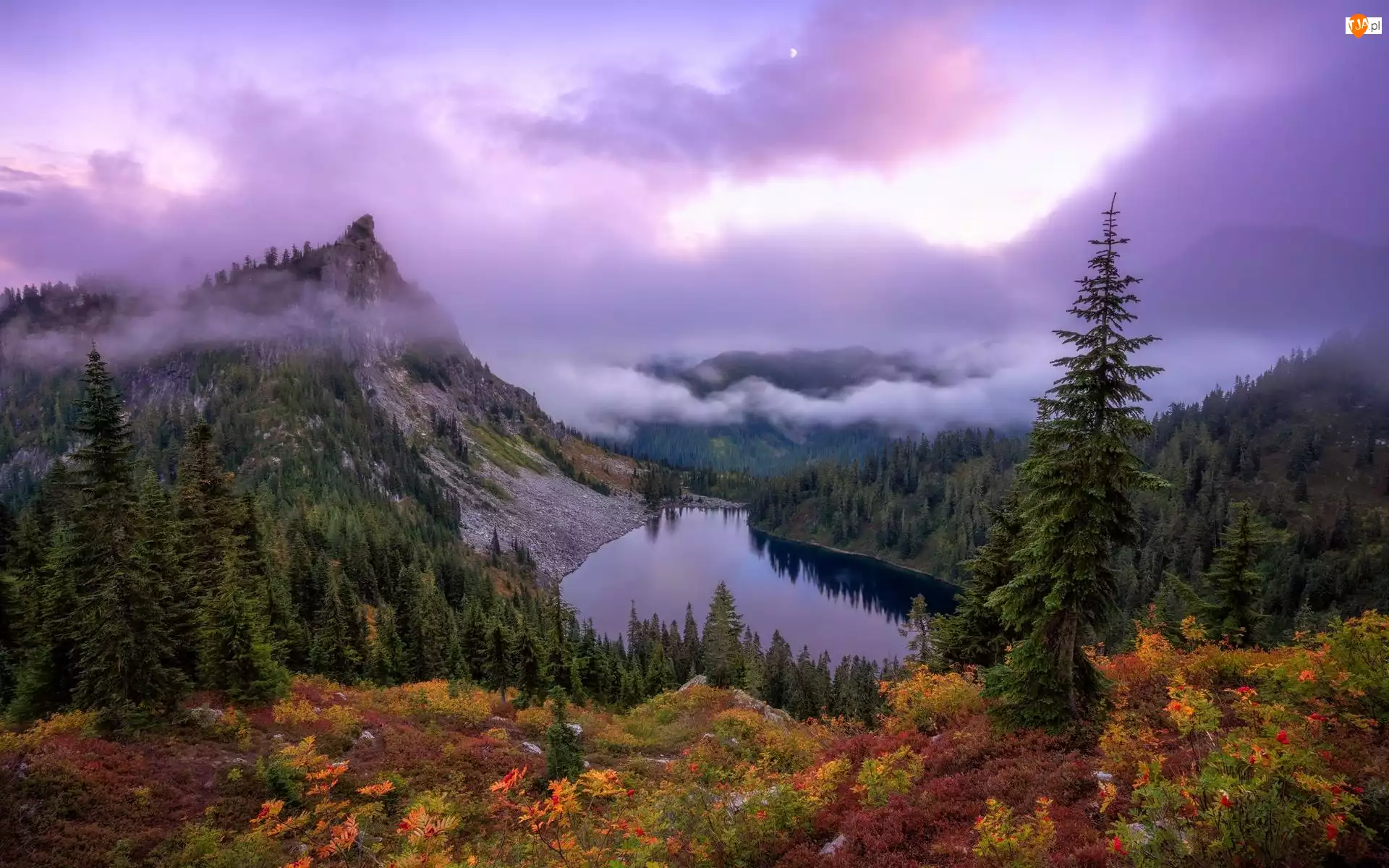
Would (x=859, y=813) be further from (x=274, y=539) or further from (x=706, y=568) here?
(x=706, y=568)

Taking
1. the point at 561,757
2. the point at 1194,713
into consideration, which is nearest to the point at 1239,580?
the point at 1194,713

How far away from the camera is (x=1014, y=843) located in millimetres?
8164

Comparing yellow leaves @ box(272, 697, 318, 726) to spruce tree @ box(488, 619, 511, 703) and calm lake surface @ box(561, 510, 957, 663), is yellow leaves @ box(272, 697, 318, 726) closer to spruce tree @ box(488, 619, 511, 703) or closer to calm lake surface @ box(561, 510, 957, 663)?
spruce tree @ box(488, 619, 511, 703)

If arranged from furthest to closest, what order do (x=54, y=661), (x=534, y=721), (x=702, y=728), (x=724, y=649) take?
(x=724, y=649) < (x=702, y=728) < (x=534, y=721) < (x=54, y=661)

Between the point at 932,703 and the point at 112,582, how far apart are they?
29449 millimetres

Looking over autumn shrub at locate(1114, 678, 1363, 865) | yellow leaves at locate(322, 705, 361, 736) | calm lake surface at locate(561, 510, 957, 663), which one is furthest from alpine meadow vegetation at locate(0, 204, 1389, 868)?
calm lake surface at locate(561, 510, 957, 663)

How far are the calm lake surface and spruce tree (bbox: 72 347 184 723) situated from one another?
335 feet

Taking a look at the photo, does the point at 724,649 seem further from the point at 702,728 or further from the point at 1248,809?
the point at 1248,809

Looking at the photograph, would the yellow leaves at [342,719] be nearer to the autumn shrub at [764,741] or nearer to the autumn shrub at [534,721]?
the autumn shrub at [534,721]

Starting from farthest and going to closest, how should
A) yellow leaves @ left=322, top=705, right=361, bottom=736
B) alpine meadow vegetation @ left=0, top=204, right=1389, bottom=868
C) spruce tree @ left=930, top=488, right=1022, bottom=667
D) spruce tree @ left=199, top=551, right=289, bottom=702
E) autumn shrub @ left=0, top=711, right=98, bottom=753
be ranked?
spruce tree @ left=930, top=488, right=1022, bottom=667 → spruce tree @ left=199, top=551, right=289, bottom=702 → yellow leaves @ left=322, top=705, right=361, bottom=736 → autumn shrub @ left=0, top=711, right=98, bottom=753 → alpine meadow vegetation @ left=0, top=204, right=1389, bottom=868

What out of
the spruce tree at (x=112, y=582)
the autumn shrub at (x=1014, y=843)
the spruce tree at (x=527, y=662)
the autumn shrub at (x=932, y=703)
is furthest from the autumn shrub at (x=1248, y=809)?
the spruce tree at (x=527, y=662)

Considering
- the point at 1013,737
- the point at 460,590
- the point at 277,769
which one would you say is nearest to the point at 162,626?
the point at 277,769

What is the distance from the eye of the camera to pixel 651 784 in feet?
71.8

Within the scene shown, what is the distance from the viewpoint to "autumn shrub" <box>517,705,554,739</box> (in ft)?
101
